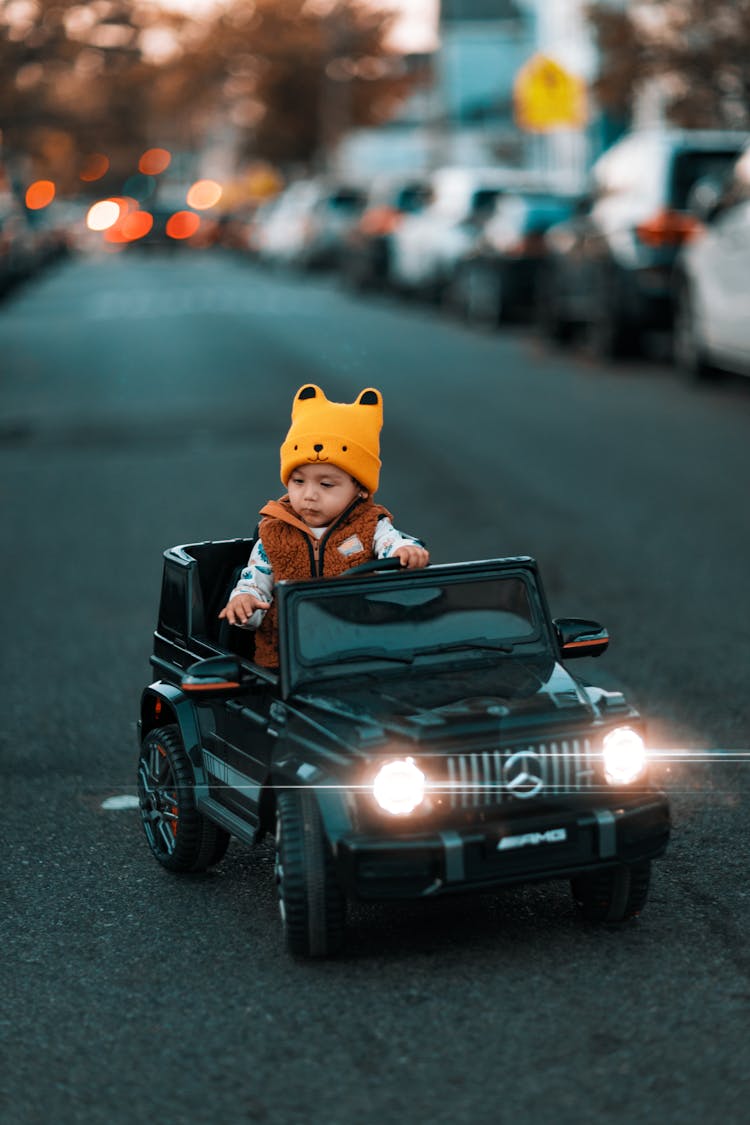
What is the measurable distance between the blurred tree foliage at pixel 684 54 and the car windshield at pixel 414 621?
70.2ft

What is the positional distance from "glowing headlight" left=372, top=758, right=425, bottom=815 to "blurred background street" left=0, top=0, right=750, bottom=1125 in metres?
0.41

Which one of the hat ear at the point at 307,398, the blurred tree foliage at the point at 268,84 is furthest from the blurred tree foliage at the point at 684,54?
the blurred tree foliage at the point at 268,84

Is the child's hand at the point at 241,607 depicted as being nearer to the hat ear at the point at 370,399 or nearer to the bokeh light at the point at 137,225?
the hat ear at the point at 370,399

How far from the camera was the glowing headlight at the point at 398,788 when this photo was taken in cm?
416

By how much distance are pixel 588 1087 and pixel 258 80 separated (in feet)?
315

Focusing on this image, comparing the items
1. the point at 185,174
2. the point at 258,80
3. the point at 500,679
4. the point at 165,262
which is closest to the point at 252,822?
the point at 500,679

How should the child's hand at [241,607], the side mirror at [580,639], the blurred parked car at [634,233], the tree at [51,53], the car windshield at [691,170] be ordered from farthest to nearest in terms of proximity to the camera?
the tree at [51,53], the car windshield at [691,170], the blurred parked car at [634,233], the side mirror at [580,639], the child's hand at [241,607]

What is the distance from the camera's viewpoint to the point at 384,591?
189 inches

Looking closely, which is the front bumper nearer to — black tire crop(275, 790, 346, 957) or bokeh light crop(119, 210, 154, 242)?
black tire crop(275, 790, 346, 957)

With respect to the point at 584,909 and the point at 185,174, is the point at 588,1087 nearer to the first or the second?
the point at 584,909

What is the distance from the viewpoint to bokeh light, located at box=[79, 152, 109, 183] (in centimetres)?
13000

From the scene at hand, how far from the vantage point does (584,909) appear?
458cm

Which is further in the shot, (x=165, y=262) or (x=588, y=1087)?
(x=165, y=262)

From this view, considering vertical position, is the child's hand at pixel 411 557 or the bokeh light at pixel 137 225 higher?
the child's hand at pixel 411 557
